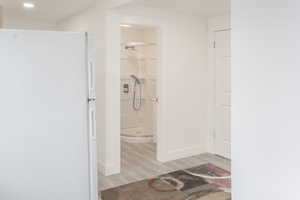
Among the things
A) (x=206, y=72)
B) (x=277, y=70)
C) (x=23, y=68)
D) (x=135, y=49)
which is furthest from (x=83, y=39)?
(x=135, y=49)

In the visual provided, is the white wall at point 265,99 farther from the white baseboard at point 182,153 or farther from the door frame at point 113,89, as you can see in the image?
the white baseboard at point 182,153

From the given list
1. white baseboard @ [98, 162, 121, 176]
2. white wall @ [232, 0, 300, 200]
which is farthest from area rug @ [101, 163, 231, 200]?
white wall @ [232, 0, 300, 200]

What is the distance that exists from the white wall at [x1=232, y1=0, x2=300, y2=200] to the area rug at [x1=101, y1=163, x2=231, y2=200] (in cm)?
137

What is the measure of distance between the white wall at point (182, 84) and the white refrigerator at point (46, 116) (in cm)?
215

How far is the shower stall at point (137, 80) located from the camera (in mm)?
5914

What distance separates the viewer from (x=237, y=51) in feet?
5.86

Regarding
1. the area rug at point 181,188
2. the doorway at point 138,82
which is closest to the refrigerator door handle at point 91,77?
the area rug at point 181,188

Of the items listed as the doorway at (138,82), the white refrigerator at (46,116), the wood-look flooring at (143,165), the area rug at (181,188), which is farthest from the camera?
the doorway at (138,82)

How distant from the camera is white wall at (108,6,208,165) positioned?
4.24 metres

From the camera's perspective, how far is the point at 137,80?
6.04 meters

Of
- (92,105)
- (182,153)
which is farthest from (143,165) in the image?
(92,105)

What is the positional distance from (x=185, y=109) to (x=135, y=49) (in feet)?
7.32

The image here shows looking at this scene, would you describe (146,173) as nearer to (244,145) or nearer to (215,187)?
(215,187)

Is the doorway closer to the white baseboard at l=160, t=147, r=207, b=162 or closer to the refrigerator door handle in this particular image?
the white baseboard at l=160, t=147, r=207, b=162
